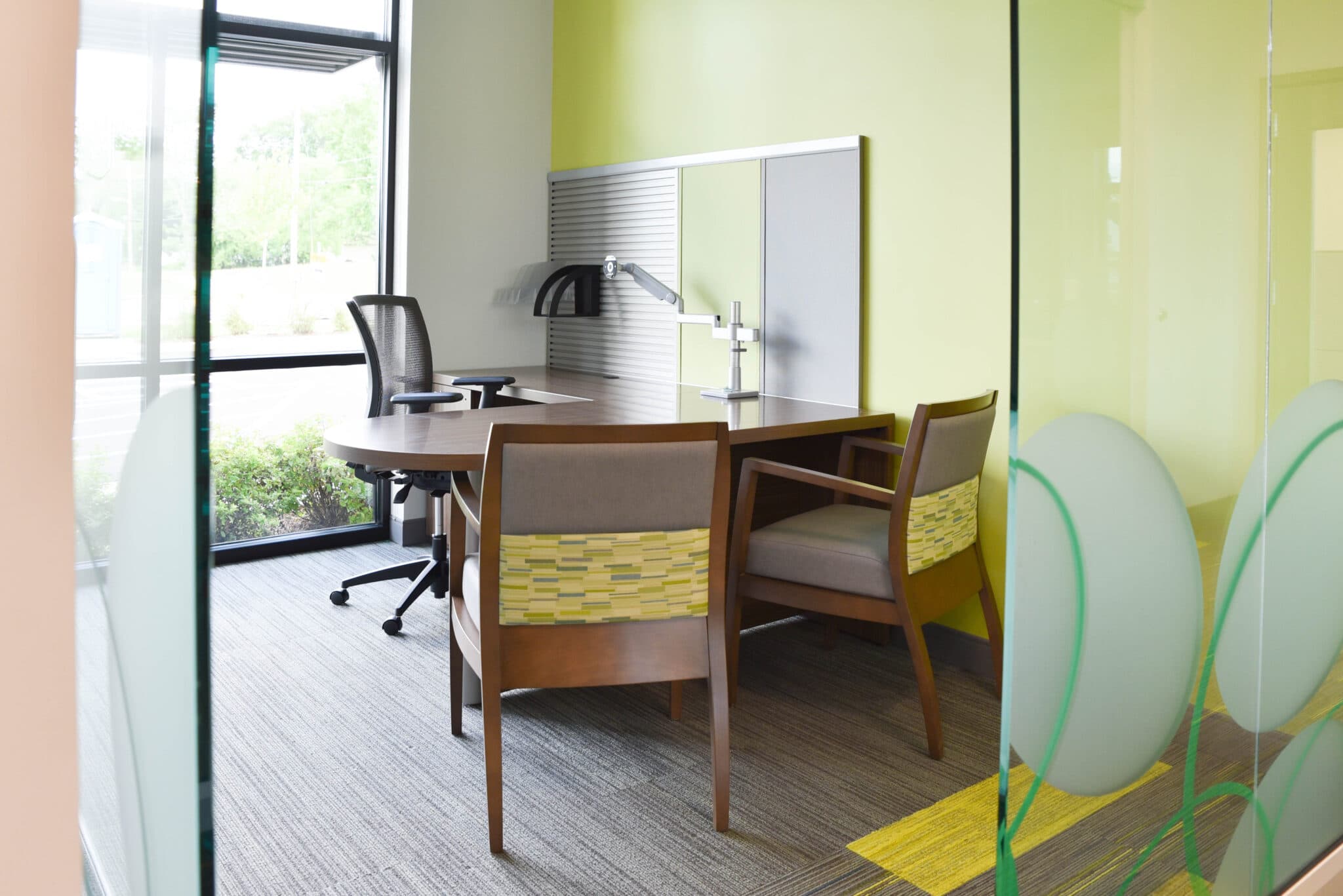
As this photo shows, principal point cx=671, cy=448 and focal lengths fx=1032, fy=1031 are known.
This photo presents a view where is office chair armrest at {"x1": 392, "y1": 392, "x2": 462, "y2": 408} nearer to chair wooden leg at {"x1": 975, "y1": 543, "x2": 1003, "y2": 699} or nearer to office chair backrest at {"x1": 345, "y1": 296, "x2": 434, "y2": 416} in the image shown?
office chair backrest at {"x1": 345, "y1": 296, "x2": 434, "y2": 416}

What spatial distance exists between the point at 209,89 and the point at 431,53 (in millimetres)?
4716

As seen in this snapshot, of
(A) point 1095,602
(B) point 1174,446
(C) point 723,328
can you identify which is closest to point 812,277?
(C) point 723,328

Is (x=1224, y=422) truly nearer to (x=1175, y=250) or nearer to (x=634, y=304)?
(x=1175, y=250)

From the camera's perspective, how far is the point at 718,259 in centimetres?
413

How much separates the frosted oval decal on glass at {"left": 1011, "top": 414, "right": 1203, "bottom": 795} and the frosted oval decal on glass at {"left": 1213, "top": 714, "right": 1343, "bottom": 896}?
472 millimetres

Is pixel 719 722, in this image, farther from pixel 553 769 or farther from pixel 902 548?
pixel 902 548

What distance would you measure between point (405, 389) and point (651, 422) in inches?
58.4

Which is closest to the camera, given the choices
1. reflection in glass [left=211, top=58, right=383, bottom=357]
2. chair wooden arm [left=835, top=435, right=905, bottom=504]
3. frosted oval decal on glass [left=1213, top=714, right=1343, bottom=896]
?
frosted oval decal on glass [left=1213, top=714, right=1343, bottom=896]

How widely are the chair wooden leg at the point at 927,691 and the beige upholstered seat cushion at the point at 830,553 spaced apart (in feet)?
0.38

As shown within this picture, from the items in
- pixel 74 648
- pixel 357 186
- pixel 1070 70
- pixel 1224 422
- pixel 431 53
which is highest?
pixel 431 53

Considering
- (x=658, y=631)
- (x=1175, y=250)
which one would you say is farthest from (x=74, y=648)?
(x=658, y=631)

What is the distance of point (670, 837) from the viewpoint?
2229 mm

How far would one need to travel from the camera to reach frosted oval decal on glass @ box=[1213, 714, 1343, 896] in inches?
58.8

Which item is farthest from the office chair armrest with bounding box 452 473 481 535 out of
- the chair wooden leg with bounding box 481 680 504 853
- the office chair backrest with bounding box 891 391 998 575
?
the office chair backrest with bounding box 891 391 998 575
